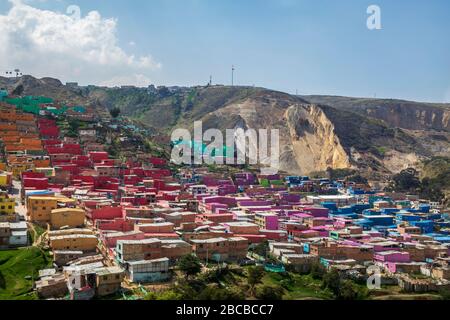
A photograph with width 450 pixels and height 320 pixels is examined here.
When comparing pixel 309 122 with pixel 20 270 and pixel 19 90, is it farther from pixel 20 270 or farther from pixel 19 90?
pixel 20 270

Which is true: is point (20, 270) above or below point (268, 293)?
above

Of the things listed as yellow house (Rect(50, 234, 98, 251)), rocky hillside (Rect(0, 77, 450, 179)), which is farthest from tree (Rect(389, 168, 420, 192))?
yellow house (Rect(50, 234, 98, 251))

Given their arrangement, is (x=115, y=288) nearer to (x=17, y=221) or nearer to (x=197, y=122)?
(x=17, y=221)

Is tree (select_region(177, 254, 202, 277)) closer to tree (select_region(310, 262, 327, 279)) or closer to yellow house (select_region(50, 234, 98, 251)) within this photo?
yellow house (select_region(50, 234, 98, 251))

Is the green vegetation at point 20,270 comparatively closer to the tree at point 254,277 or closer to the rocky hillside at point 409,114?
the tree at point 254,277

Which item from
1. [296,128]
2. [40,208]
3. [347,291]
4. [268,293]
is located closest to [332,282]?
[347,291]

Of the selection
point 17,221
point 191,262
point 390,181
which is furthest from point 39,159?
point 390,181
